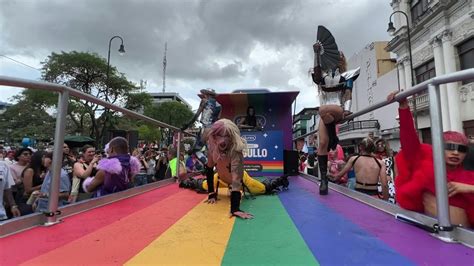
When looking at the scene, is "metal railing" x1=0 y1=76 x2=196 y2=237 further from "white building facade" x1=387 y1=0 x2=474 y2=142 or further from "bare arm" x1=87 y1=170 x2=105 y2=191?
"white building facade" x1=387 y1=0 x2=474 y2=142

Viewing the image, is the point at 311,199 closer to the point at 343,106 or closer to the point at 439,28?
the point at 343,106

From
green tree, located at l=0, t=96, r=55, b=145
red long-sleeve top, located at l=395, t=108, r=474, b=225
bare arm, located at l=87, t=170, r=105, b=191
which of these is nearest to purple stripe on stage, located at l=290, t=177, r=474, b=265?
red long-sleeve top, located at l=395, t=108, r=474, b=225

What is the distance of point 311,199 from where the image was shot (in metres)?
3.15

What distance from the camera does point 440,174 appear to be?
1.81m

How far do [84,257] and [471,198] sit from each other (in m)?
2.26

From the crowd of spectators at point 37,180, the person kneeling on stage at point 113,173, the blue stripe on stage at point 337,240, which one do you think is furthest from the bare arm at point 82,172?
the blue stripe on stage at point 337,240

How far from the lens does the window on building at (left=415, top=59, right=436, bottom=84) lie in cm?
1966

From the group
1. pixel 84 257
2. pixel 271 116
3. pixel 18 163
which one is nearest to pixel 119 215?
pixel 84 257

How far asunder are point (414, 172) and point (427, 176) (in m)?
0.13

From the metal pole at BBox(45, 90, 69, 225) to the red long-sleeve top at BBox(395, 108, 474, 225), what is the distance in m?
2.55

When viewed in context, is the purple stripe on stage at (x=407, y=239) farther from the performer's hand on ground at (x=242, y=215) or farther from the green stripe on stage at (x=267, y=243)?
the performer's hand on ground at (x=242, y=215)

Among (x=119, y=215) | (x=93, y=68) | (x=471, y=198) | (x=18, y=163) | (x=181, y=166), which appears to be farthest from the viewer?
(x=93, y=68)

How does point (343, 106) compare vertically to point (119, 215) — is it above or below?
above

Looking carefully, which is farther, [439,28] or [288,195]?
[439,28]
